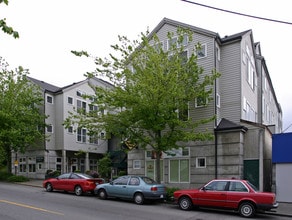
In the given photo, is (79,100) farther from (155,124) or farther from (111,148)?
(155,124)

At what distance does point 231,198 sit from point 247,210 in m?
0.79

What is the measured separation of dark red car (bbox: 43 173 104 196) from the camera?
20219mm

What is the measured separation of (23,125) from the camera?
1244 inches

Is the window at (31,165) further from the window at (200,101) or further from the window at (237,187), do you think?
the window at (237,187)

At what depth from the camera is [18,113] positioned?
31.8 meters

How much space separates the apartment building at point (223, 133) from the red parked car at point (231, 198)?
605 centimetres

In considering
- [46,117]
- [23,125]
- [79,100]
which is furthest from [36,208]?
[79,100]

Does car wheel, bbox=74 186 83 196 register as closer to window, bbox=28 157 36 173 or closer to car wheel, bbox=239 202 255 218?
car wheel, bbox=239 202 255 218

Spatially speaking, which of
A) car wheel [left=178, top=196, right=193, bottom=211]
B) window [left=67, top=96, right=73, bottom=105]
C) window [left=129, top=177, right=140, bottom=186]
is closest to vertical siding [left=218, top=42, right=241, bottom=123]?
window [left=129, top=177, right=140, bottom=186]

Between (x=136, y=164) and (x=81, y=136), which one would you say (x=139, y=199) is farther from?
(x=81, y=136)

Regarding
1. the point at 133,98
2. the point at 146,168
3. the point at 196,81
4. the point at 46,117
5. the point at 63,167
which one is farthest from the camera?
the point at 63,167

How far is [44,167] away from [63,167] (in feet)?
7.73

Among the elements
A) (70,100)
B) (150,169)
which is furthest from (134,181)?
(70,100)

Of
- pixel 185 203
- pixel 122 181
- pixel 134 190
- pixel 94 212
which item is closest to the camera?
pixel 94 212
